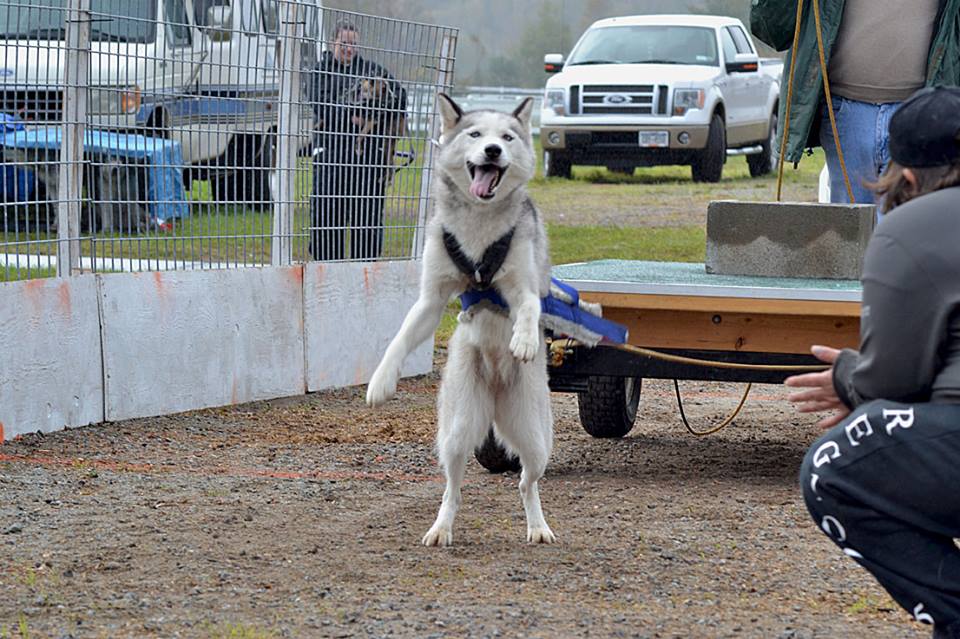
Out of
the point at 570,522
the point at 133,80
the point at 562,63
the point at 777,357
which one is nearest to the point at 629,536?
the point at 570,522

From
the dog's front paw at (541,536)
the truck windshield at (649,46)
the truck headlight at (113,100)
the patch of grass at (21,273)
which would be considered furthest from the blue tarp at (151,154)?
the truck windshield at (649,46)

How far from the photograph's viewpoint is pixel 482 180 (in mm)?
5234

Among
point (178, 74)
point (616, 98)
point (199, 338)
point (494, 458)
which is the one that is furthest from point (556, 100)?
point (494, 458)

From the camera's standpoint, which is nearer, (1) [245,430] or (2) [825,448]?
(2) [825,448]

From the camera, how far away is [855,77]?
6598mm

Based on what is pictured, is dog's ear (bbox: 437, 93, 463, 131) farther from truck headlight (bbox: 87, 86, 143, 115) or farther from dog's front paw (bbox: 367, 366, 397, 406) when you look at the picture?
truck headlight (bbox: 87, 86, 143, 115)

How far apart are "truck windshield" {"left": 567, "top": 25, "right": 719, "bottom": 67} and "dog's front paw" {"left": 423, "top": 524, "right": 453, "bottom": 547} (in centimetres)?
1617

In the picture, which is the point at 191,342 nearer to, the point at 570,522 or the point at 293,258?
the point at 293,258

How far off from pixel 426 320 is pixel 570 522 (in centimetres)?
98

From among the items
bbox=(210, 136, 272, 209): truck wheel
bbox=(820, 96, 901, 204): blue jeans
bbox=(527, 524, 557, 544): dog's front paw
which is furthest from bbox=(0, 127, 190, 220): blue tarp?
bbox=(820, 96, 901, 204): blue jeans

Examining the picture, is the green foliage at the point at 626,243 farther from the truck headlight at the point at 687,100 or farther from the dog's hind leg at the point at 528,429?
the dog's hind leg at the point at 528,429

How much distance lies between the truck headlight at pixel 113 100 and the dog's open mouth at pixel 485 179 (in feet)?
8.51

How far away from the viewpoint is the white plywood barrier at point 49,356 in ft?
21.3

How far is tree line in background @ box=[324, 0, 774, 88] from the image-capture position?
40.7 metres
